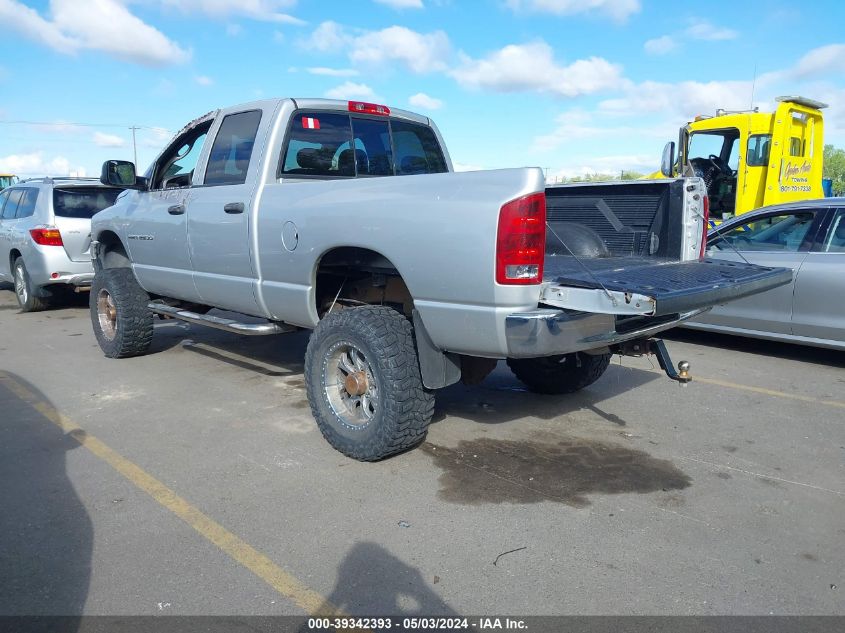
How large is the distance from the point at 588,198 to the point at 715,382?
6.93 ft

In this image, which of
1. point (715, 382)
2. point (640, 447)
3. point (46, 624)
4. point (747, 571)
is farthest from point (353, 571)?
point (715, 382)

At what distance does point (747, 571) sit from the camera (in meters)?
2.97

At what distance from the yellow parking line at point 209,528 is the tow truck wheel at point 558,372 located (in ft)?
8.85

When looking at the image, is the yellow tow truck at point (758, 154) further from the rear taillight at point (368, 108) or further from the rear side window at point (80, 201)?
the rear side window at point (80, 201)

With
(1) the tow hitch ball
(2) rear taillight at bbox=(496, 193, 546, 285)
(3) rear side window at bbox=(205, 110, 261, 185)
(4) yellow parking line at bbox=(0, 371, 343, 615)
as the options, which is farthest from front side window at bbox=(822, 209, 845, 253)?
(4) yellow parking line at bbox=(0, 371, 343, 615)

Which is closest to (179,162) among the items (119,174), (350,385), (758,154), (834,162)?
(119,174)

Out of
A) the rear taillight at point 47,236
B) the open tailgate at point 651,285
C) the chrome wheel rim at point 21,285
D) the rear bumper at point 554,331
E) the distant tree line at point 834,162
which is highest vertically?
the distant tree line at point 834,162

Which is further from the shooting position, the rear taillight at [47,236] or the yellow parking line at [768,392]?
the rear taillight at [47,236]

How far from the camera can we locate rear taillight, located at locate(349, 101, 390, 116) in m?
5.22

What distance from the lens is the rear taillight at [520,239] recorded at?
10.6ft

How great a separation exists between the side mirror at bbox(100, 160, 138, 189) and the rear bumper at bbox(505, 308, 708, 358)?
431cm

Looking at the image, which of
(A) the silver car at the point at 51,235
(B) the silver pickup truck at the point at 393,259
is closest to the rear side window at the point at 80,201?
(A) the silver car at the point at 51,235

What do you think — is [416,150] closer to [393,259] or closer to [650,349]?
[393,259]

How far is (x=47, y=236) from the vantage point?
9.09 metres
